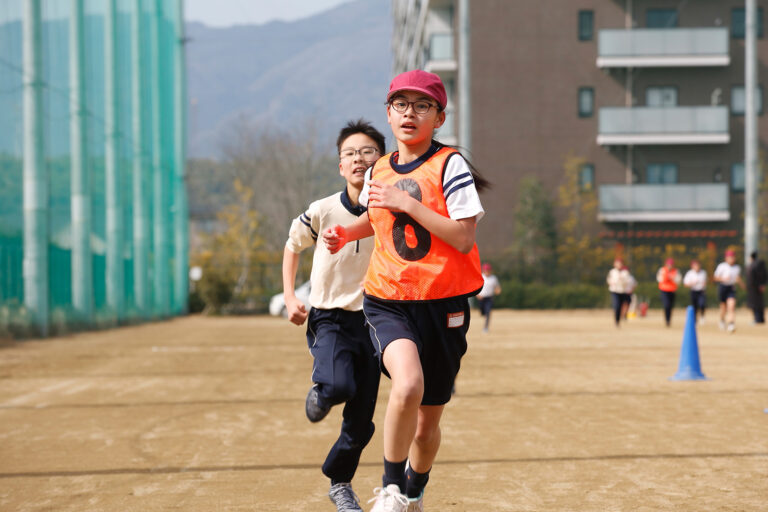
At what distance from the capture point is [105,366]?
43.8ft

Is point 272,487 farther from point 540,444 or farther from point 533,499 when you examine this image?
point 540,444

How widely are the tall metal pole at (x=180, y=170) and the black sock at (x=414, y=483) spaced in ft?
108

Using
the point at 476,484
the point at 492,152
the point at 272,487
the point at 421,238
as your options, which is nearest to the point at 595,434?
the point at 476,484

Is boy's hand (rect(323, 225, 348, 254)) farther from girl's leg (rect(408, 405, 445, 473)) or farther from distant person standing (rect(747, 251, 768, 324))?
distant person standing (rect(747, 251, 768, 324))

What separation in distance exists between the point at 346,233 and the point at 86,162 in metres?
19.7

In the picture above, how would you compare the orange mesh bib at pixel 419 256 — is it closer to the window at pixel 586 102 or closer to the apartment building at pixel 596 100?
the apartment building at pixel 596 100

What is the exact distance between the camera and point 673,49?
141 feet

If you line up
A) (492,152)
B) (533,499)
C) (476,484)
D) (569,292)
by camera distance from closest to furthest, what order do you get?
(533,499), (476,484), (569,292), (492,152)

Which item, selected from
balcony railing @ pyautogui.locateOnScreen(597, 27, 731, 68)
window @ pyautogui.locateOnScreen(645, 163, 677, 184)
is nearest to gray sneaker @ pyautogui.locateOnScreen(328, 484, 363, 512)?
balcony railing @ pyautogui.locateOnScreen(597, 27, 731, 68)

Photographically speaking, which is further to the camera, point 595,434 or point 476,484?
point 595,434

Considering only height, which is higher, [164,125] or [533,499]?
[164,125]

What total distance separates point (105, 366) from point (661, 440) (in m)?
8.59

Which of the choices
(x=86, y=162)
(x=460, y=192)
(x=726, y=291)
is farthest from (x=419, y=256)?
(x=86, y=162)

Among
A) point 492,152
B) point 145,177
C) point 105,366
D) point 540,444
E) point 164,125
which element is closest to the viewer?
point 540,444
